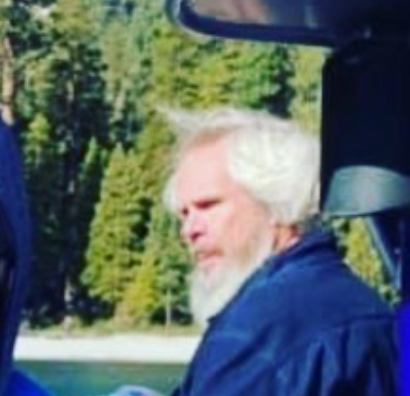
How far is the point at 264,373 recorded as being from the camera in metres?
2.03

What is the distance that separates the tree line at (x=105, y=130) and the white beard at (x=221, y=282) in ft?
89.5

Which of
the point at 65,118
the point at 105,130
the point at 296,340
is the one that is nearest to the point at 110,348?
the point at 65,118

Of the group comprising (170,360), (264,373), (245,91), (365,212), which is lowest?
(170,360)

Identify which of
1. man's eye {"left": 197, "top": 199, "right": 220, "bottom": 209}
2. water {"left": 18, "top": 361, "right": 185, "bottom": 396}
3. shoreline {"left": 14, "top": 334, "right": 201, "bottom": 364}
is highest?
man's eye {"left": 197, "top": 199, "right": 220, "bottom": 209}

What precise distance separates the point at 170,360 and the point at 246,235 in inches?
1006

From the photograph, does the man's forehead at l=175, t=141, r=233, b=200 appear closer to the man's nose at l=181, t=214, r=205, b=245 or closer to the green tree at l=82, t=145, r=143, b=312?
the man's nose at l=181, t=214, r=205, b=245

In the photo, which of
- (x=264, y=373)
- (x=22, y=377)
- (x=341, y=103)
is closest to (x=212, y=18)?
(x=341, y=103)

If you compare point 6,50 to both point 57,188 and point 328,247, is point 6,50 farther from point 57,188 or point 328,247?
point 328,247

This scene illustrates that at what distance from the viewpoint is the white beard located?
2250 mm

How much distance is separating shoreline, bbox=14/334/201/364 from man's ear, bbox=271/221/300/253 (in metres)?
23.9

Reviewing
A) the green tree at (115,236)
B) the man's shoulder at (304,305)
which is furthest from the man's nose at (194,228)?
the green tree at (115,236)

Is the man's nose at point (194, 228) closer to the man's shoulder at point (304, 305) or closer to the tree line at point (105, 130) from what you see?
the man's shoulder at point (304, 305)

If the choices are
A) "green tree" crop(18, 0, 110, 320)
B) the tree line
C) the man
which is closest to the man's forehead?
the man

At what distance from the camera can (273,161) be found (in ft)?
7.44
